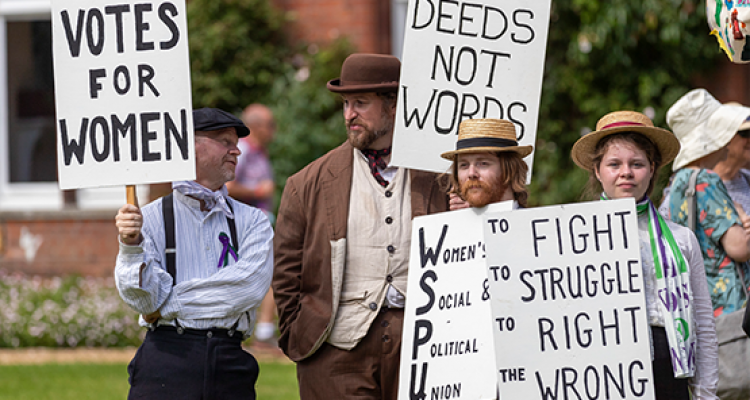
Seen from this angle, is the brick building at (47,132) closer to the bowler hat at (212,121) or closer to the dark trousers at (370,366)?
the bowler hat at (212,121)

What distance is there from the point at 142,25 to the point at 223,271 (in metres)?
1.04

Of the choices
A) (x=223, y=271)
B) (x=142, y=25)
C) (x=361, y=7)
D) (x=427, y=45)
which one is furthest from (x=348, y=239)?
(x=361, y=7)

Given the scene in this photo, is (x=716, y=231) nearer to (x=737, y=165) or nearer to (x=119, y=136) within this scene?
(x=737, y=165)

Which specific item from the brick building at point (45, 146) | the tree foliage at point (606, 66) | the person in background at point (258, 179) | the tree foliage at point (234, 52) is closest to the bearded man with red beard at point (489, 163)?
the person in background at point (258, 179)

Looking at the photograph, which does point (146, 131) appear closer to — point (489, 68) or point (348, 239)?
point (348, 239)

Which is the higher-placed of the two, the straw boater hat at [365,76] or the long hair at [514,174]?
the straw boater hat at [365,76]

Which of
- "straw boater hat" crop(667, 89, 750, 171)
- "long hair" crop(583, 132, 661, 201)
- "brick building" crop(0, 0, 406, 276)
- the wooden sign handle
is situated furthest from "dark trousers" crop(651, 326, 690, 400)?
"brick building" crop(0, 0, 406, 276)

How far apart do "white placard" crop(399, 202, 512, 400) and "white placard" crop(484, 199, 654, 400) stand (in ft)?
0.65

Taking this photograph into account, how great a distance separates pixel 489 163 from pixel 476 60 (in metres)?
0.75

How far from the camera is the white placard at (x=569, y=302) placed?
141 inches

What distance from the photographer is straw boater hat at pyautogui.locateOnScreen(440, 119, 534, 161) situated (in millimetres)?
3949

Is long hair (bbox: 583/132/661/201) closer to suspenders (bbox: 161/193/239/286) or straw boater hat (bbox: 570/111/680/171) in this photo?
straw boater hat (bbox: 570/111/680/171)

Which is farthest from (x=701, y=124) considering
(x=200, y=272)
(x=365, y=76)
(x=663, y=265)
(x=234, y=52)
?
(x=234, y=52)

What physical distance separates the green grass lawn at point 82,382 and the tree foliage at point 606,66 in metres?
3.47
